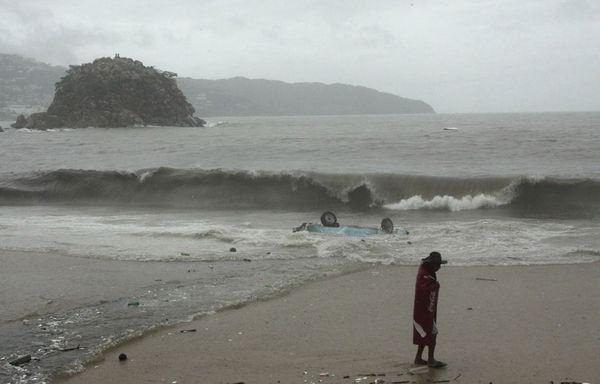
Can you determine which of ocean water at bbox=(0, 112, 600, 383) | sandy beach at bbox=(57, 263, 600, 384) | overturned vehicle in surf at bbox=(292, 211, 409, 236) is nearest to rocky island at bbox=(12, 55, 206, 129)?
ocean water at bbox=(0, 112, 600, 383)

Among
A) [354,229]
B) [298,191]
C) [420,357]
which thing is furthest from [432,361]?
[298,191]

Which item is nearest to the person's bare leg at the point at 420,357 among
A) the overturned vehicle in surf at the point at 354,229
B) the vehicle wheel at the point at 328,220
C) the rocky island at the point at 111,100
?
the overturned vehicle in surf at the point at 354,229

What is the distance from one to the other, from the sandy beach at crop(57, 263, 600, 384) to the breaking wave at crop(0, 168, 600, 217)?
410 inches

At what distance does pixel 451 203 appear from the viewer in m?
19.4

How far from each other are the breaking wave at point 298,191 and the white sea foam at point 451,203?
0.03 metres

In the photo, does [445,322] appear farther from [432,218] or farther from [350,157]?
[350,157]

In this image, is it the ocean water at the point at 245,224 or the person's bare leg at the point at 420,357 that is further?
the ocean water at the point at 245,224

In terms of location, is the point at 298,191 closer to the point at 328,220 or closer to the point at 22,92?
the point at 328,220

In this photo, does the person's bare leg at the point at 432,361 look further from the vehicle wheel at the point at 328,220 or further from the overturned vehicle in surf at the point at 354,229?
the vehicle wheel at the point at 328,220

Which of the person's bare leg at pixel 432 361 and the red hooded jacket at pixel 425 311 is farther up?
the red hooded jacket at pixel 425 311

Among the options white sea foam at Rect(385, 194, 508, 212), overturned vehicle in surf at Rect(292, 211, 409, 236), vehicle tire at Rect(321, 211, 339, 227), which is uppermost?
white sea foam at Rect(385, 194, 508, 212)

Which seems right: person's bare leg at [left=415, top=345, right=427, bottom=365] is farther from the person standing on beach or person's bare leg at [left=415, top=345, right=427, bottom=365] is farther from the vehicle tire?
the vehicle tire

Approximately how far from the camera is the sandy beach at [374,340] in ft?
17.8

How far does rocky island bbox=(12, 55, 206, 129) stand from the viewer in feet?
301
